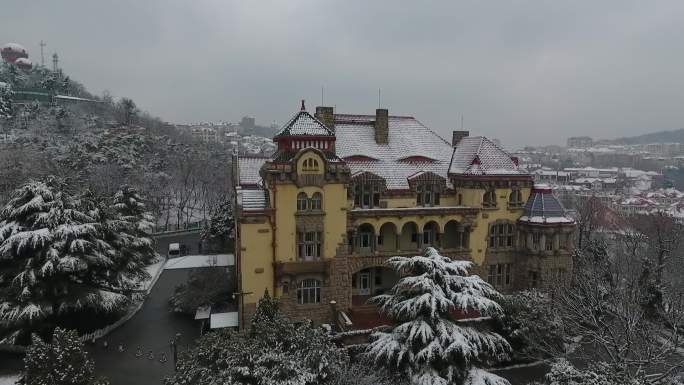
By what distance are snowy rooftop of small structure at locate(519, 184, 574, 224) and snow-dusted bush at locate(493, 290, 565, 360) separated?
6784 mm

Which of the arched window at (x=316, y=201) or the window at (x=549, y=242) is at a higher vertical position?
the arched window at (x=316, y=201)

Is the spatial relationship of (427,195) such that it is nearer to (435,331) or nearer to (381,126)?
(381,126)

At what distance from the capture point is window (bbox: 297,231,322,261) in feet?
88.7

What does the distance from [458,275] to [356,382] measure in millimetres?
6827

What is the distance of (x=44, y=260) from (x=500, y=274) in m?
31.4

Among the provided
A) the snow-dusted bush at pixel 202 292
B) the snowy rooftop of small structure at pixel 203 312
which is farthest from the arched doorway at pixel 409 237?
the snowy rooftop of small structure at pixel 203 312

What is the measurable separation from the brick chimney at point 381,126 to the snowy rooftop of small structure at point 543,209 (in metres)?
12.0

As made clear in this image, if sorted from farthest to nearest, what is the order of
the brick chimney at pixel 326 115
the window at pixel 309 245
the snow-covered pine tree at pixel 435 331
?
the brick chimney at pixel 326 115
the window at pixel 309 245
the snow-covered pine tree at pixel 435 331

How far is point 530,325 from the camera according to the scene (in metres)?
24.9

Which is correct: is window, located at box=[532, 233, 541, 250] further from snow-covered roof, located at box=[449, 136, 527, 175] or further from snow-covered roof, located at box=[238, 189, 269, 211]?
snow-covered roof, located at box=[238, 189, 269, 211]

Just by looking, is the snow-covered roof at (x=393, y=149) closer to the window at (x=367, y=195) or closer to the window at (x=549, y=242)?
the window at (x=367, y=195)

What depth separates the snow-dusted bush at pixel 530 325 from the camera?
2486 centimetres

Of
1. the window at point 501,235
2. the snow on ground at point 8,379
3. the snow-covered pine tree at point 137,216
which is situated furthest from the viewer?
the snow-covered pine tree at point 137,216

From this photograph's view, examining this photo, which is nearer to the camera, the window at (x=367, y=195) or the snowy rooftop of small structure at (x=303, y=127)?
the snowy rooftop of small structure at (x=303, y=127)
